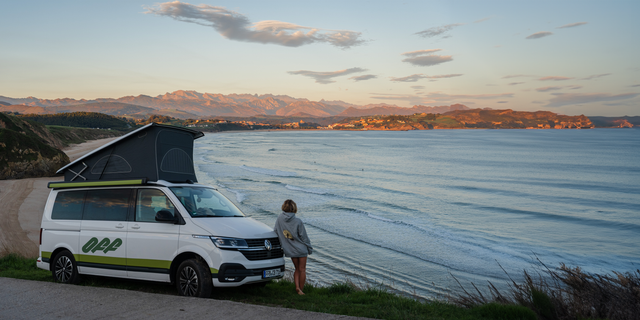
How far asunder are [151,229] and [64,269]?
2597 millimetres

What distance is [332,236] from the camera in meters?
17.6

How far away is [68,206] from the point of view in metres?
8.30

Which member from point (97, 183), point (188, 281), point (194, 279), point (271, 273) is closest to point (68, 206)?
point (97, 183)

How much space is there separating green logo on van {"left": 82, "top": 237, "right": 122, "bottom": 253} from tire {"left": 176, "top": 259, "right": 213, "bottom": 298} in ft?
4.83

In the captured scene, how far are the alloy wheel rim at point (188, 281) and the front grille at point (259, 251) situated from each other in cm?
95

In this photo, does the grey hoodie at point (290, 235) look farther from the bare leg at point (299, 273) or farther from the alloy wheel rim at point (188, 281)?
the alloy wheel rim at point (188, 281)

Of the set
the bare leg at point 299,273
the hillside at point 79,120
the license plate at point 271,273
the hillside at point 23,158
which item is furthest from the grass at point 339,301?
the hillside at point 79,120

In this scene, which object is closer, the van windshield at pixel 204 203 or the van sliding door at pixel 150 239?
the van sliding door at pixel 150 239

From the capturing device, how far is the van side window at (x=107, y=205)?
7.62 meters

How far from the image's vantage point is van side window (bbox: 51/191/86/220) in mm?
8172

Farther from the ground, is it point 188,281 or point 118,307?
point 188,281

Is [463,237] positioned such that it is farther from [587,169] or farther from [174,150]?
[587,169]

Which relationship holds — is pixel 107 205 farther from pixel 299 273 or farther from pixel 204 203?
pixel 299 273

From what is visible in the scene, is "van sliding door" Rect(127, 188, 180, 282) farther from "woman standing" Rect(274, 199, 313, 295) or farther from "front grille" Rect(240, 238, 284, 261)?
"woman standing" Rect(274, 199, 313, 295)
